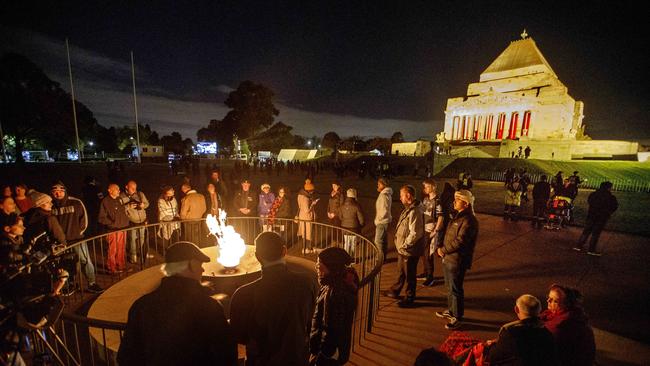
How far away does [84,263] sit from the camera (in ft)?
19.8

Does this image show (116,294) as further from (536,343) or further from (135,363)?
(536,343)

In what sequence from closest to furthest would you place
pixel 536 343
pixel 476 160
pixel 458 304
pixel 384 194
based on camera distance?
pixel 536 343
pixel 458 304
pixel 384 194
pixel 476 160

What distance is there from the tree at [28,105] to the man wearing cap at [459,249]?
5300 centimetres

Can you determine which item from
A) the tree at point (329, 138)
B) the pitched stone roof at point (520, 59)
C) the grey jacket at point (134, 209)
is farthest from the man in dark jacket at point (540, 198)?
the tree at point (329, 138)

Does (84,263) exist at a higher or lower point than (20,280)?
lower

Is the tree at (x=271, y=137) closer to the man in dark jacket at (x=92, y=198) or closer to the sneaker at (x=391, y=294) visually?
the man in dark jacket at (x=92, y=198)

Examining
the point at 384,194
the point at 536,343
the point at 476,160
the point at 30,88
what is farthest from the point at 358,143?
the point at 536,343

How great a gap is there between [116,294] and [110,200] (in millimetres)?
2384

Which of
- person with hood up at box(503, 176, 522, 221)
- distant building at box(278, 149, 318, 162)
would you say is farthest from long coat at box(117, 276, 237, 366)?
distant building at box(278, 149, 318, 162)

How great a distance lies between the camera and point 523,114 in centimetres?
5334

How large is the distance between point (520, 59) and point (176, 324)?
3130 inches

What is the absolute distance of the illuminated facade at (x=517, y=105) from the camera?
50312 mm

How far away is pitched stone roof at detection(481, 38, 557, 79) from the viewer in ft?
197

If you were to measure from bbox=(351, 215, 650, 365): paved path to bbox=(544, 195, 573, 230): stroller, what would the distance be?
1475 millimetres
